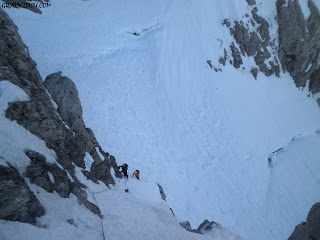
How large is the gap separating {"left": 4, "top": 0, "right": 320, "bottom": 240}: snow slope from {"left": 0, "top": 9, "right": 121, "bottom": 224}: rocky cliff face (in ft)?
18.3

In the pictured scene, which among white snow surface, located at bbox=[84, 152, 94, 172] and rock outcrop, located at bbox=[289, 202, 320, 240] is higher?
white snow surface, located at bbox=[84, 152, 94, 172]

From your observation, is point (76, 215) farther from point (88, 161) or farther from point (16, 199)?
point (88, 161)

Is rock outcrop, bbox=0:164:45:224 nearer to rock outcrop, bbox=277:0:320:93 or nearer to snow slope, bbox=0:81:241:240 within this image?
snow slope, bbox=0:81:241:240

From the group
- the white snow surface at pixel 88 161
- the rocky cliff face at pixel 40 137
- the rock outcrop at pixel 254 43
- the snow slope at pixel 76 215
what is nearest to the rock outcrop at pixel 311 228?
the snow slope at pixel 76 215

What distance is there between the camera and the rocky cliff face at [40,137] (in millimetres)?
6270

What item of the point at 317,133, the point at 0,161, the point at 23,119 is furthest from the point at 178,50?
the point at 0,161

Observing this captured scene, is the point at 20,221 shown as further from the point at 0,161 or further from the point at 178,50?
the point at 178,50

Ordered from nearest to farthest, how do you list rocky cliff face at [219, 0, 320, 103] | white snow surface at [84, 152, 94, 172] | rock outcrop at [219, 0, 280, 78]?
white snow surface at [84, 152, 94, 172] < rock outcrop at [219, 0, 280, 78] < rocky cliff face at [219, 0, 320, 103]

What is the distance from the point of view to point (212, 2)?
3300 centimetres

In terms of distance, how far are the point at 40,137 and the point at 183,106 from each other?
A: 1731 centimetres

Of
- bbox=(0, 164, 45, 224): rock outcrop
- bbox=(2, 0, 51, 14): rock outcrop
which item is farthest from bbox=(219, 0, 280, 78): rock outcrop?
bbox=(0, 164, 45, 224): rock outcrop

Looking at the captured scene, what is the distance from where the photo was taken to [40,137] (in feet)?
28.5

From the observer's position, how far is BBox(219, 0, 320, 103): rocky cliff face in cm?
3303

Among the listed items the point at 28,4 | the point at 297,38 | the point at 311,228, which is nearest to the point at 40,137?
the point at 311,228
